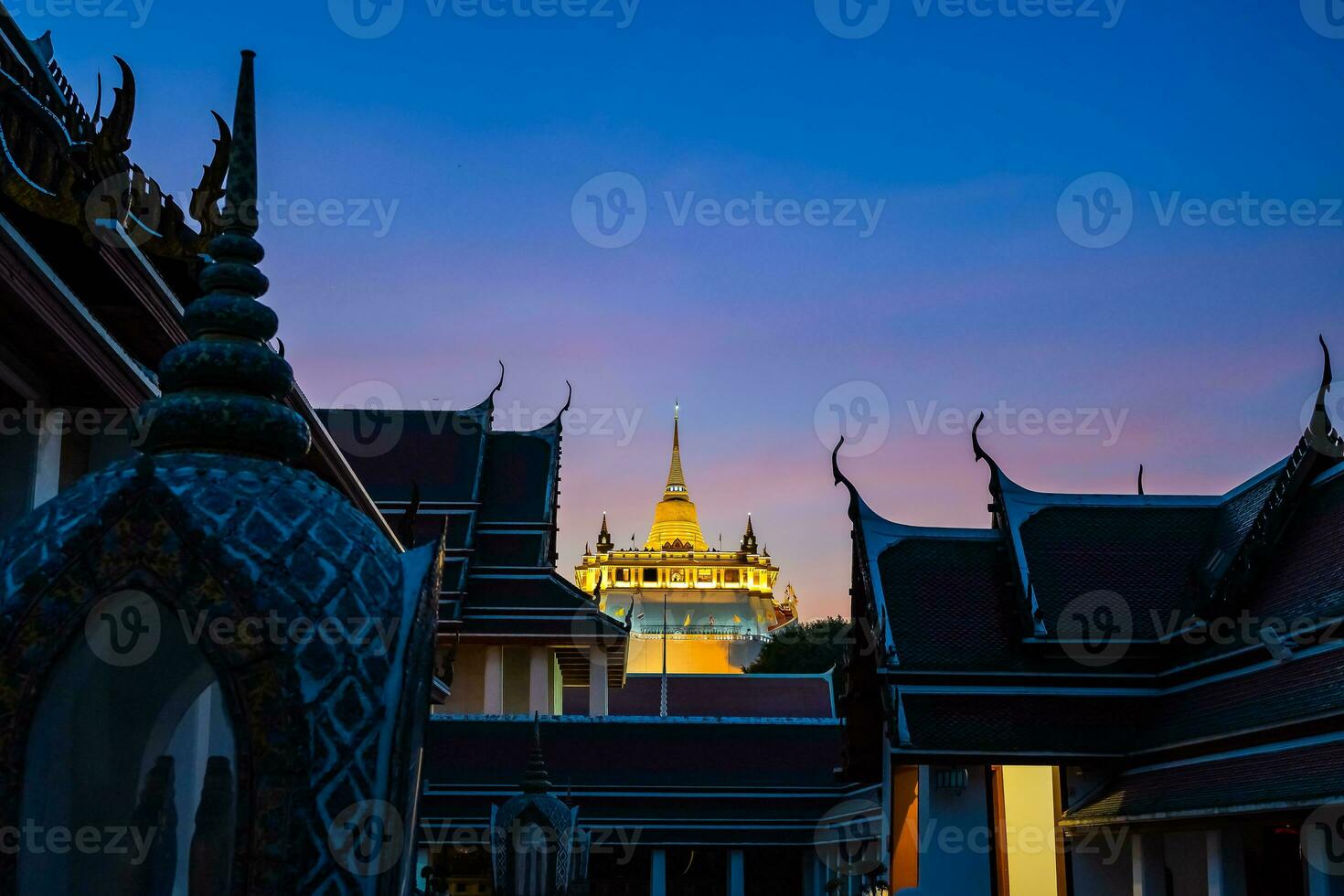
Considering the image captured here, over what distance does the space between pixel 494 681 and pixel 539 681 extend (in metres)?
0.81

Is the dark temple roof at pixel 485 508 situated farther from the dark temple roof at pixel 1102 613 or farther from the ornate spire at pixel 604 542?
the ornate spire at pixel 604 542

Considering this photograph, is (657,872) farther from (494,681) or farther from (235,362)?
(235,362)

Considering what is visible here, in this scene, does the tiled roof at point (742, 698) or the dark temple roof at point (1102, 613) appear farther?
the tiled roof at point (742, 698)

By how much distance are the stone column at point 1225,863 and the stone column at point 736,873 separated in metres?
13.0

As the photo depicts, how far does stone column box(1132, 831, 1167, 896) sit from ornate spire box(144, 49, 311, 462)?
38.1 ft

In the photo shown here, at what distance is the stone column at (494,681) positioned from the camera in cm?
2491

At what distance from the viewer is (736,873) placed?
78.1 ft

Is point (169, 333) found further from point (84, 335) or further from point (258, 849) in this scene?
point (258, 849)

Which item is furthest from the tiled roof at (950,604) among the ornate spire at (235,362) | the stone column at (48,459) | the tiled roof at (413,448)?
the tiled roof at (413,448)

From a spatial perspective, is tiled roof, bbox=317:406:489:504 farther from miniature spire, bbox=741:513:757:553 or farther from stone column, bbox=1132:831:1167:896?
miniature spire, bbox=741:513:757:553

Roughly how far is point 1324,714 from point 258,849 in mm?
9830

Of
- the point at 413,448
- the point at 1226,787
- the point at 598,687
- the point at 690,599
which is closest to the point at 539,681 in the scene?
the point at 598,687

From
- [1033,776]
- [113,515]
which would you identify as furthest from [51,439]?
[1033,776]

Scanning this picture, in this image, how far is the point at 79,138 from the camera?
9.12m
